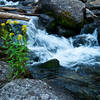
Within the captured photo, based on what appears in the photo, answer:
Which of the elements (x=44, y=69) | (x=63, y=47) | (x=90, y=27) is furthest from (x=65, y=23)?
(x=44, y=69)

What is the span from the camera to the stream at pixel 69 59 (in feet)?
13.3

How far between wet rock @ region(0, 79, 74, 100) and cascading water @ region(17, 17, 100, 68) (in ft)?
9.18

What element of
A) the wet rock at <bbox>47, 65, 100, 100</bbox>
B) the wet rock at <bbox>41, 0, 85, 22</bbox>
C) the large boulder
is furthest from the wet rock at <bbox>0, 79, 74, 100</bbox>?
the wet rock at <bbox>41, 0, 85, 22</bbox>

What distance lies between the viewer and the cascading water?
624cm

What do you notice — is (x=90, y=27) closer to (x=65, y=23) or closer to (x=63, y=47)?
(x=65, y=23)

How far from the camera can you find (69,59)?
635 centimetres

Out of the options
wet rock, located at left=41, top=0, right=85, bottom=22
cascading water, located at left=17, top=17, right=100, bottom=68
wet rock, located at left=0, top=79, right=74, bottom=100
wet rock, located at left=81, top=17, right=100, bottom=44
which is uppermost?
wet rock, located at left=41, top=0, right=85, bottom=22

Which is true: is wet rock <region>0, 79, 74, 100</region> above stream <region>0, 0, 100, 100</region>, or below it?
above

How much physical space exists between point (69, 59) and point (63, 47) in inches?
53.6

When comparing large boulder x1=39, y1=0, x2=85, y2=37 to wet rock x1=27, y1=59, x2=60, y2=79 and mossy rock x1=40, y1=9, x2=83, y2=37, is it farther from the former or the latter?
wet rock x1=27, y1=59, x2=60, y2=79

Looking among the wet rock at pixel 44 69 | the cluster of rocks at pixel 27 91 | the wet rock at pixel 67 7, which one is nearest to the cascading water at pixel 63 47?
the wet rock at pixel 44 69

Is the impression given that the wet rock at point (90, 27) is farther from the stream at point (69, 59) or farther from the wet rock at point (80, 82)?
the wet rock at point (80, 82)

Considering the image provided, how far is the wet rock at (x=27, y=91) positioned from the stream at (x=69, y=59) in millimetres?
890

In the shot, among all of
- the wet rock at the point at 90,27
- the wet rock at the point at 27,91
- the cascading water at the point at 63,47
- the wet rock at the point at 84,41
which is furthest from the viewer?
the wet rock at the point at 90,27
